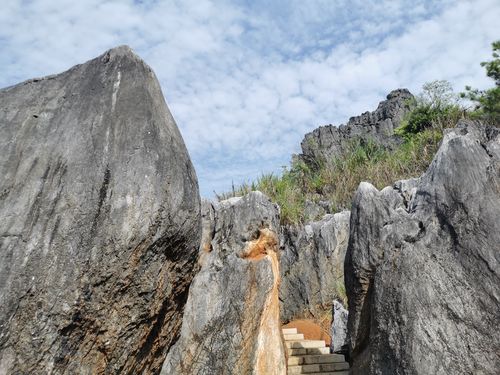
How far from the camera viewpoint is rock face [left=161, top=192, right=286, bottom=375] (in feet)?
19.5

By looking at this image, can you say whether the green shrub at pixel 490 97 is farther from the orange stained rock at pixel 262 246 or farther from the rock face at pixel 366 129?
the orange stained rock at pixel 262 246

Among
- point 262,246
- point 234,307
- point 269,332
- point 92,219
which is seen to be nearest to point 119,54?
point 92,219

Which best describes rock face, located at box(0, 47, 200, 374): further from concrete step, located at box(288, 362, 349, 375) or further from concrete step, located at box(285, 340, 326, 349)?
concrete step, located at box(285, 340, 326, 349)

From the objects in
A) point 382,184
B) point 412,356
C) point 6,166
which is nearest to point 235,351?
point 412,356

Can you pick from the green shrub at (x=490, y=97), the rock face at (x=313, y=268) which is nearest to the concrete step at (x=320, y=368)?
the rock face at (x=313, y=268)

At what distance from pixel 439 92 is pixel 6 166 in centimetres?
2232

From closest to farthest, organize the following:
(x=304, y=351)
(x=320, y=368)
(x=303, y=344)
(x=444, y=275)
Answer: (x=444, y=275), (x=320, y=368), (x=304, y=351), (x=303, y=344)

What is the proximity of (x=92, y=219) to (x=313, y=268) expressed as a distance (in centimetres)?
825

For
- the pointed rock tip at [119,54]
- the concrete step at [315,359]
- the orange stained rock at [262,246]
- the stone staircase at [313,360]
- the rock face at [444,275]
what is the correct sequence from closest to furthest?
the rock face at [444,275]
the pointed rock tip at [119,54]
the orange stained rock at [262,246]
the stone staircase at [313,360]
the concrete step at [315,359]

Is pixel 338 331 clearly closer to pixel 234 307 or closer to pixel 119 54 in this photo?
pixel 234 307

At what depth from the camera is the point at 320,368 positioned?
769cm

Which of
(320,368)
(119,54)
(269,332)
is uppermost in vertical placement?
(119,54)

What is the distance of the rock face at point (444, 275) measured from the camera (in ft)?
15.4

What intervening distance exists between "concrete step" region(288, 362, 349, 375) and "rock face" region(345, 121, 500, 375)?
1.66 m
